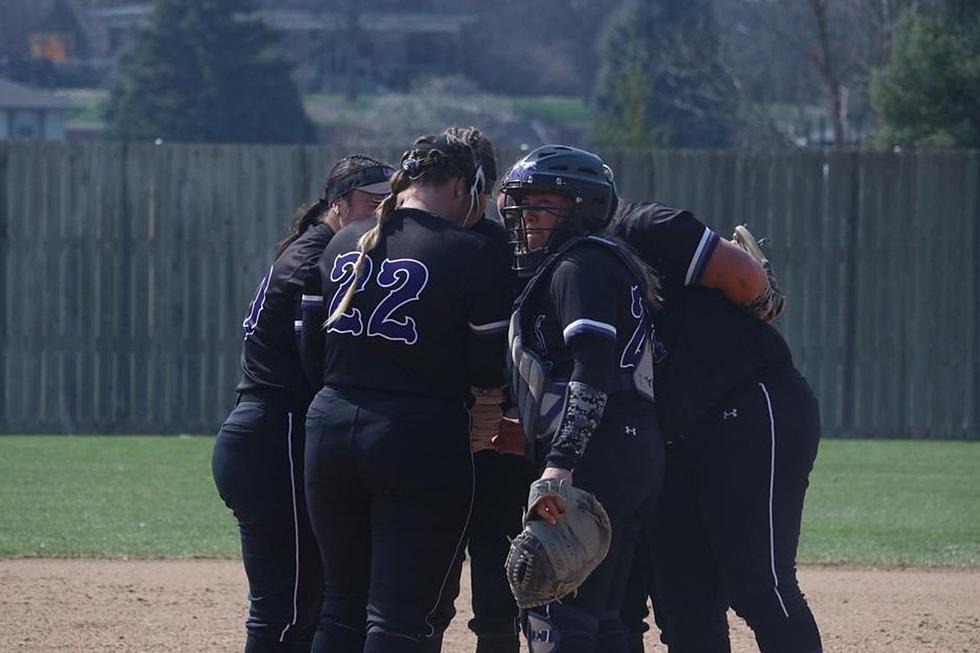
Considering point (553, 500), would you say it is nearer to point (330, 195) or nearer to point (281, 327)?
point (281, 327)

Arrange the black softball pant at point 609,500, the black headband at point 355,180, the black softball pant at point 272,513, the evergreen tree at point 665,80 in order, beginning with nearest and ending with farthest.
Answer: the black softball pant at point 609,500, the black softball pant at point 272,513, the black headband at point 355,180, the evergreen tree at point 665,80

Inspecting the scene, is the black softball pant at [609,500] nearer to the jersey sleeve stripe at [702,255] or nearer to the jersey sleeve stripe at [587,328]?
the jersey sleeve stripe at [587,328]

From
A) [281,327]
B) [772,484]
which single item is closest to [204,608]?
[281,327]

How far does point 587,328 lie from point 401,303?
0.57m

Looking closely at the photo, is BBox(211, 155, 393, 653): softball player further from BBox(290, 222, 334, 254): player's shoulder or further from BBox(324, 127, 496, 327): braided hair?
BBox(324, 127, 496, 327): braided hair

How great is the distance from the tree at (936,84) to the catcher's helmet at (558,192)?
12268mm

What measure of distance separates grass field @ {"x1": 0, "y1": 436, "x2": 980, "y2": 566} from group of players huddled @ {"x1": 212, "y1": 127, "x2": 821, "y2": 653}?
11.8 feet

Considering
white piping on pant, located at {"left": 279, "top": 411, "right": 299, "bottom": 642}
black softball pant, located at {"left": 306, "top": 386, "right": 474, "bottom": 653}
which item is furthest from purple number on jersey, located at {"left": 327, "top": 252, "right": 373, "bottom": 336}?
white piping on pant, located at {"left": 279, "top": 411, "right": 299, "bottom": 642}

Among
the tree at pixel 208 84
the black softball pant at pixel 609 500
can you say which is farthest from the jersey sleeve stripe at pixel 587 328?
the tree at pixel 208 84

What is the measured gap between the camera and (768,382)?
4.64 m

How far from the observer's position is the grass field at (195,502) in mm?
8453

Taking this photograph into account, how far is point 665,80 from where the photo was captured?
142 feet

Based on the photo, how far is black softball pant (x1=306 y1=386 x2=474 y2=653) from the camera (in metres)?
4.27

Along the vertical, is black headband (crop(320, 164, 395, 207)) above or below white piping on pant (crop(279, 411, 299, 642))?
above
